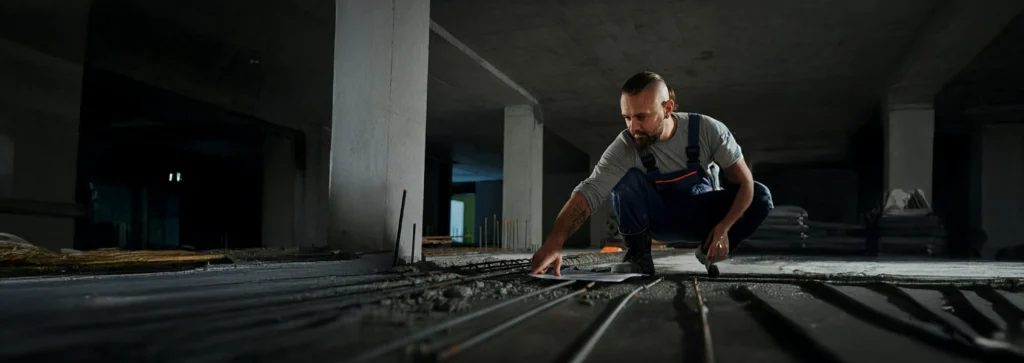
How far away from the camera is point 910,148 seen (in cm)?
856

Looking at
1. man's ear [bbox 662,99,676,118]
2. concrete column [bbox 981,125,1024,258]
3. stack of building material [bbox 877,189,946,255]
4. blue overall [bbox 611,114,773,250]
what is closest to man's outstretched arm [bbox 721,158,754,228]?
blue overall [bbox 611,114,773,250]

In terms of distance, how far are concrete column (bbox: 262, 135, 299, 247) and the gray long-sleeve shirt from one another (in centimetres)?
944

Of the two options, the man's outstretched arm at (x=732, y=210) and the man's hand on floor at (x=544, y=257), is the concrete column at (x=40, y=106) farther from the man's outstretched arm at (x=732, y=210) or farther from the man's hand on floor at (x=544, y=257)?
the man's outstretched arm at (x=732, y=210)

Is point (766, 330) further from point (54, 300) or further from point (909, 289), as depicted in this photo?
point (54, 300)

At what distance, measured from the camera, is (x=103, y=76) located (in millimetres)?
7141

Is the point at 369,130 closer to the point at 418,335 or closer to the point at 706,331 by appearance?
the point at 418,335

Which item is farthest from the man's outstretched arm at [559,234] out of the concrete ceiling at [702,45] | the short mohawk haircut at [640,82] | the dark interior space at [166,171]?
the dark interior space at [166,171]

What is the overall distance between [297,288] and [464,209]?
23.1 meters

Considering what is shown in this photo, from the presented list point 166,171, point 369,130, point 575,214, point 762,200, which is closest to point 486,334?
point 575,214

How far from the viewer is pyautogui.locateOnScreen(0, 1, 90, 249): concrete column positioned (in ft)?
16.6

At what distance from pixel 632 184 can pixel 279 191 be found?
9.61 m

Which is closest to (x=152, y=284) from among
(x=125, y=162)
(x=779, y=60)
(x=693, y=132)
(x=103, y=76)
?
(x=693, y=132)

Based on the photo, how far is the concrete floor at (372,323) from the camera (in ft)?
3.73

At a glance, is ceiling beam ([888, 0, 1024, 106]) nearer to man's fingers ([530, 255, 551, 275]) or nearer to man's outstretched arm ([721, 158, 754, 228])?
man's outstretched arm ([721, 158, 754, 228])
